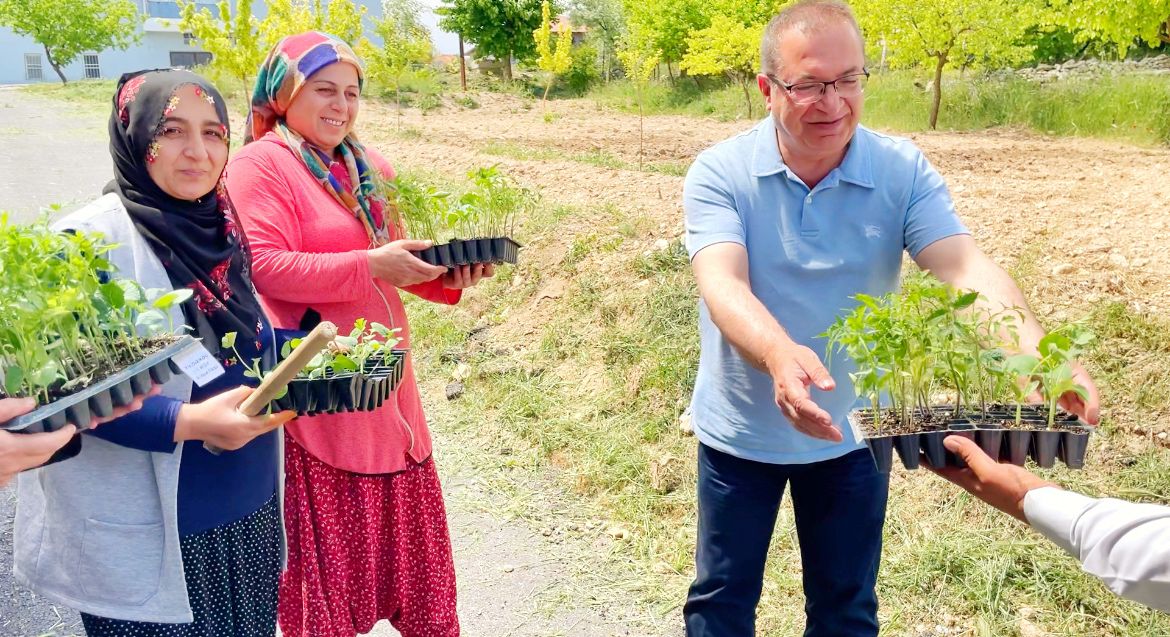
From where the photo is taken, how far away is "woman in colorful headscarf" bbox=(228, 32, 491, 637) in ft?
7.56

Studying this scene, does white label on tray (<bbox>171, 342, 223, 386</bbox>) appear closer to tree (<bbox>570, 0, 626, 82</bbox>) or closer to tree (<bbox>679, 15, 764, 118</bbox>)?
tree (<bbox>679, 15, 764, 118</bbox>)

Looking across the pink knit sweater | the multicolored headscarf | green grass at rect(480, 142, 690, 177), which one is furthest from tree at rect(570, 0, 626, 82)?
the pink knit sweater

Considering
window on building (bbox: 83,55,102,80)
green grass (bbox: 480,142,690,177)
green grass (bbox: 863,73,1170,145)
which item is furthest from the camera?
window on building (bbox: 83,55,102,80)

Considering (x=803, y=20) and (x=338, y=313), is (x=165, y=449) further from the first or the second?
(x=803, y=20)

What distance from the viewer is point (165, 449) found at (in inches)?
70.6

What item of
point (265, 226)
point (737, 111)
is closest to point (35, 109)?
point (737, 111)

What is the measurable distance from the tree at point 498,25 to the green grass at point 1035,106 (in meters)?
13.6

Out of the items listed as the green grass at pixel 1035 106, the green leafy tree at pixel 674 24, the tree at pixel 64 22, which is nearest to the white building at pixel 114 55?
the tree at pixel 64 22

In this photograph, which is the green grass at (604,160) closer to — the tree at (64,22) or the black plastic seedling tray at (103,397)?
the black plastic seedling tray at (103,397)

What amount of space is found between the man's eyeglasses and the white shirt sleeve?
1074 mm

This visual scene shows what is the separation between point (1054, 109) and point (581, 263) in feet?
37.8

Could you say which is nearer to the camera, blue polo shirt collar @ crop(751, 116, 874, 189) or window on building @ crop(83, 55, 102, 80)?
blue polo shirt collar @ crop(751, 116, 874, 189)

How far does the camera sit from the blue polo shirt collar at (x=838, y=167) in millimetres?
2174

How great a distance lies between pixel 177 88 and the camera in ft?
6.31
